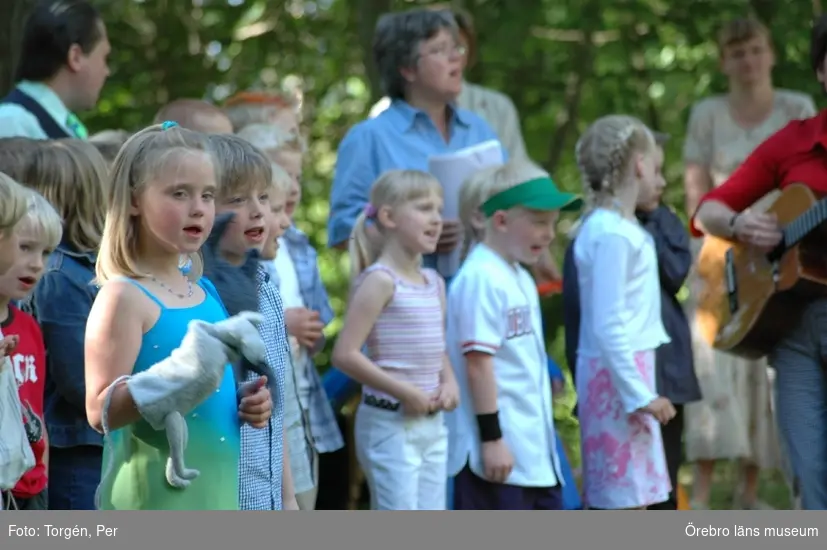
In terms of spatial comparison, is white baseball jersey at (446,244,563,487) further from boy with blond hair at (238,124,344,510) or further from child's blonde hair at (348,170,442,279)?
boy with blond hair at (238,124,344,510)

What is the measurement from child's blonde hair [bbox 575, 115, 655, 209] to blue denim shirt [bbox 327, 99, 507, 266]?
62cm

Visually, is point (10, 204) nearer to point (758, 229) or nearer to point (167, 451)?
point (167, 451)

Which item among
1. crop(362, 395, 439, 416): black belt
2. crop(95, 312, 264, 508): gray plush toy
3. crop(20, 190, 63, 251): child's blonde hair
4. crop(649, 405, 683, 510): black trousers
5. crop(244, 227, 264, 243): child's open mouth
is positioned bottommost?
crop(649, 405, 683, 510): black trousers

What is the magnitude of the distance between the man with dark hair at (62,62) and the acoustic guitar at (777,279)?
250cm

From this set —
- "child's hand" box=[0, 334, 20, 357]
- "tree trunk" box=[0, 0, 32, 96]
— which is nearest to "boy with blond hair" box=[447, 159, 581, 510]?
"child's hand" box=[0, 334, 20, 357]

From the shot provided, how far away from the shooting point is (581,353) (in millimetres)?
6328

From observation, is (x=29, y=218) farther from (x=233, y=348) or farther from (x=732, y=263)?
(x=732, y=263)

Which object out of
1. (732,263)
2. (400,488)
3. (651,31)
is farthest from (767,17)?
(400,488)

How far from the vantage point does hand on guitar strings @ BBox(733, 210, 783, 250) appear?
5840 mm

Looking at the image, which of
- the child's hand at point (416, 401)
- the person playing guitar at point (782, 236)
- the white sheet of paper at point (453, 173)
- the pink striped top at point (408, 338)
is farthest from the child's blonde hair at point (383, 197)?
the person playing guitar at point (782, 236)

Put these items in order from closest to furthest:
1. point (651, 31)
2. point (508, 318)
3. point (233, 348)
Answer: point (233, 348) < point (508, 318) < point (651, 31)

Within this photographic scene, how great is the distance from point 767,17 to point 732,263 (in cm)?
313

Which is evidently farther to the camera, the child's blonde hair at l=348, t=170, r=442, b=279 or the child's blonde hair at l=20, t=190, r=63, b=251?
the child's blonde hair at l=348, t=170, r=442, b=279
